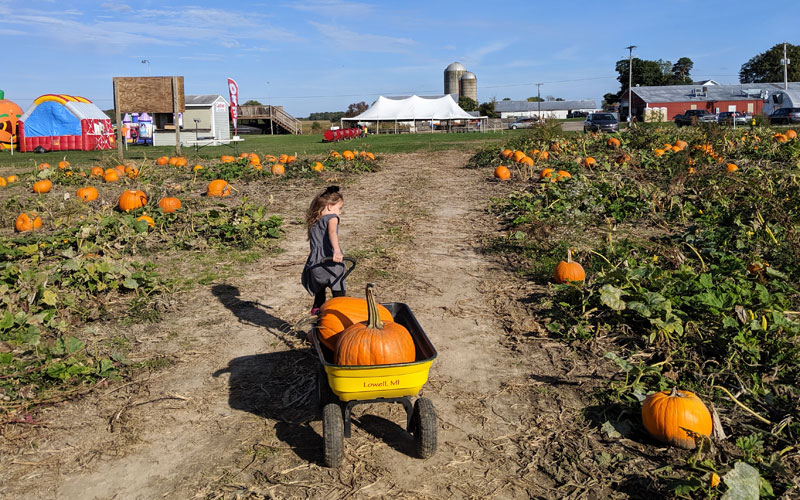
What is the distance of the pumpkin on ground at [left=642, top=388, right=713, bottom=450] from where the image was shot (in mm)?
3678

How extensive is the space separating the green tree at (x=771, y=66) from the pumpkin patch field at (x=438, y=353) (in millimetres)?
124994

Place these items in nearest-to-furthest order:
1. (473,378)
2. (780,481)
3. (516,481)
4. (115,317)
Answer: (780,481)
(516,481)
(473,378)
(115,317)

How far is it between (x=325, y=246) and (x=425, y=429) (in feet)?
7.43

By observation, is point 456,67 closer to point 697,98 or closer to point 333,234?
point 697,98

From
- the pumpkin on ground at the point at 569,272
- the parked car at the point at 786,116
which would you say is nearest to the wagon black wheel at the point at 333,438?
the pumpkin on ground at the point at 569,272

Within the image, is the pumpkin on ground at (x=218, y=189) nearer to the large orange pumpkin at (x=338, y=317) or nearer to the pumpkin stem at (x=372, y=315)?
the large orange pumpkin at (x=338, y=317)

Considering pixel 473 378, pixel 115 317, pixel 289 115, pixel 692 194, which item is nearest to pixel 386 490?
pixel 473 378

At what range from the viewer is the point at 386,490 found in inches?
136

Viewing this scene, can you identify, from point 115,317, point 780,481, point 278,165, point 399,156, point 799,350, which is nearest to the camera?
point 780,481

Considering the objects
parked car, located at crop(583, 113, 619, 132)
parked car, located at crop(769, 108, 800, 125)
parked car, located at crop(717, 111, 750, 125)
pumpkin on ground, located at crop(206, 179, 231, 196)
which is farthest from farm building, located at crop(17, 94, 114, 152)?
parked car, located at crop(769, 108, 800, 125)

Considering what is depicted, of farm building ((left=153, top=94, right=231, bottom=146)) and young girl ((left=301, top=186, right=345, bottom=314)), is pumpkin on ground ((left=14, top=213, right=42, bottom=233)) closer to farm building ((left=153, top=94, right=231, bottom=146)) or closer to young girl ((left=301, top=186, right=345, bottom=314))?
young girl ((left=301, top=186, right=345, bottom=314))

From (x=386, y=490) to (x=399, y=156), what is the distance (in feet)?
66.3

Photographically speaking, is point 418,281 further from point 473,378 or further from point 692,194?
point 692,194

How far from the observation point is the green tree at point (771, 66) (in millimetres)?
113188
